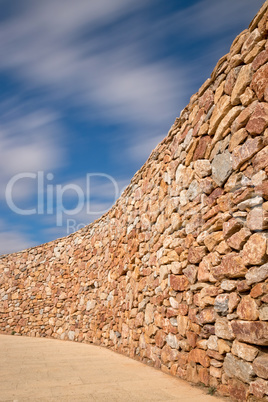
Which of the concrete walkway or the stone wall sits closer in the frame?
the stone wall

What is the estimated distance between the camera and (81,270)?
405 inches

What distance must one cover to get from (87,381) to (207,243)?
2.11m

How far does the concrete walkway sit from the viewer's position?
367cm

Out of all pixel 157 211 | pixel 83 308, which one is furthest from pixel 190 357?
pixel 83 308

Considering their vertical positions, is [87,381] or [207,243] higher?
[207,243]

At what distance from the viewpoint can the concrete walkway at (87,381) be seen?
3.67 metres

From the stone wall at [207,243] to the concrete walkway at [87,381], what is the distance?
0.27 metres

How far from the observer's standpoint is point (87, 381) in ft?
14.4

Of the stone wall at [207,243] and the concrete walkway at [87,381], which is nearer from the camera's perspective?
the stone wall at [207,243]

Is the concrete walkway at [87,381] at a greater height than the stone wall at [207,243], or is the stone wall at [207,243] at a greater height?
the stone wall at [207,243]

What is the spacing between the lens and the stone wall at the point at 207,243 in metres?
3.37

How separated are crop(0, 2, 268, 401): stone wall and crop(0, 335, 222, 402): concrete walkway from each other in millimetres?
268

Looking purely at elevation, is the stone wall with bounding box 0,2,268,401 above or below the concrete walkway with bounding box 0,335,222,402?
above

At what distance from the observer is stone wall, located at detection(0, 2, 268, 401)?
3365 mm
